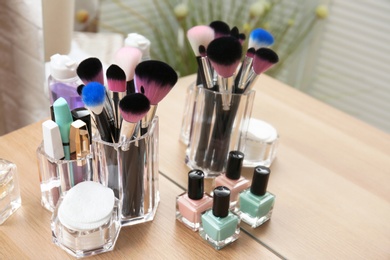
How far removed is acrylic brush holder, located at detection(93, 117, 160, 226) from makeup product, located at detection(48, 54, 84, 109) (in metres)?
0.14

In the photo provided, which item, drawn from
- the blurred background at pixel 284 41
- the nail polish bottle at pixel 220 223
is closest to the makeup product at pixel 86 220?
the nail polish bottle at pixel 220 223

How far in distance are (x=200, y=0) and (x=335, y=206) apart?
1.02 meters

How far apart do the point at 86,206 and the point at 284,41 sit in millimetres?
1144

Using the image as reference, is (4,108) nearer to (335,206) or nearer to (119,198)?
(119,198)

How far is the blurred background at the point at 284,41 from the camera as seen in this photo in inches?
45.4

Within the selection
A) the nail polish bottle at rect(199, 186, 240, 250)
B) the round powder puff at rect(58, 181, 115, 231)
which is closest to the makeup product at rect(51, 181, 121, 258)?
the round powder puff at rect(58, 181, 115, 231)

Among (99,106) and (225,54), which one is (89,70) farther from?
(225,54)

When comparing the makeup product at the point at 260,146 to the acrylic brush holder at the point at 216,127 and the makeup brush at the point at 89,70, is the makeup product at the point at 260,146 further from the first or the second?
the makeup brush at the point at 89,70

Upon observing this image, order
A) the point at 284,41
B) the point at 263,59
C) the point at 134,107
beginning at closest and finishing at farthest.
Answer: the point at 134,107 < the point at 263,59 < the point at 284,41

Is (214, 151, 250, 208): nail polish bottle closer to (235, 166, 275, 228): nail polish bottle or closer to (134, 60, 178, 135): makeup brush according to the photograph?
(235, 166, 275, 228): nail polish bottle

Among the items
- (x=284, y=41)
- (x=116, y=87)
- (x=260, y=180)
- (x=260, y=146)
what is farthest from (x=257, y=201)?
(x=284, y=41)

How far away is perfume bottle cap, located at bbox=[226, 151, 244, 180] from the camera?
25.3 inches

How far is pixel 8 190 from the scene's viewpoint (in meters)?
0.62

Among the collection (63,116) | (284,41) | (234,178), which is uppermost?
(63,116)
